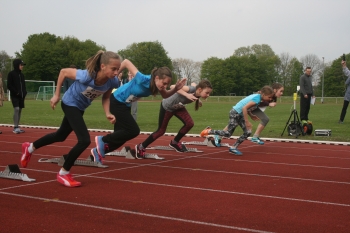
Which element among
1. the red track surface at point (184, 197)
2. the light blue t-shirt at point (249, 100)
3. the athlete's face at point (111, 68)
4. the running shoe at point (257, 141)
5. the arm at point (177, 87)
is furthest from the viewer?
the running shoe at point (257, 141)

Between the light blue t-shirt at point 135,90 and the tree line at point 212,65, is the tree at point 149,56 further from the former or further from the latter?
the light blue t-shirt at point 135,90

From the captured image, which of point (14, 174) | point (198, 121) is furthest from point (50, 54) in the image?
point (14, 174)

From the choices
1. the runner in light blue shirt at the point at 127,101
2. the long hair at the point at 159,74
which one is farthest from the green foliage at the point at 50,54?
the long hair at the point at 159,74

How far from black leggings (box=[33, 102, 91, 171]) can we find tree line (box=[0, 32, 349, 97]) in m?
79.0

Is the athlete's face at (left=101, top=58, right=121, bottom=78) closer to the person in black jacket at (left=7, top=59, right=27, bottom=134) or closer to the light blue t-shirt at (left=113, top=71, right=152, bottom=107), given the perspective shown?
the light blue t-shirt at (left=113, top=71, right=152, bottom=107)

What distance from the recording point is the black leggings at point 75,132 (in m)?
5.75

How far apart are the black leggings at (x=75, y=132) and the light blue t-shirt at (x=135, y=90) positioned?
47.0 inches

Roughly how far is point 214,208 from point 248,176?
213 cm

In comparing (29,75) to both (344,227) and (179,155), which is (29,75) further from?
(344,227)

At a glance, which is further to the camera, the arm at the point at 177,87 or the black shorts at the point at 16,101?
the black shorts at the point at 16,101

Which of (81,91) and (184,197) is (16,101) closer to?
(81,91)

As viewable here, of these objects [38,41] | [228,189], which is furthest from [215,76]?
[228,189]

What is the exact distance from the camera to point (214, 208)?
4.65 metres

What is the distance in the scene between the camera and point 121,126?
7285mm
